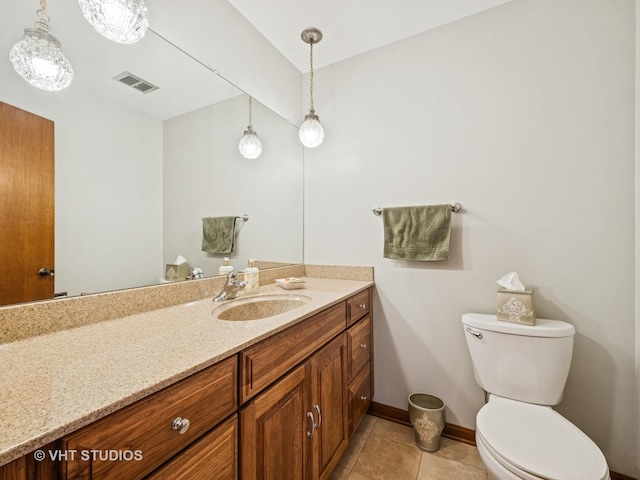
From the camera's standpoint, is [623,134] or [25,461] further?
[623,134]

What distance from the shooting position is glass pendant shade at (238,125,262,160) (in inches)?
65.7

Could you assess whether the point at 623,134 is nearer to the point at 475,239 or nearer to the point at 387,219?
the point at 475,239

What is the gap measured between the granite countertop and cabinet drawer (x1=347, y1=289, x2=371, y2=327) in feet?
1.43

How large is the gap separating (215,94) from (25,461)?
1.55 m

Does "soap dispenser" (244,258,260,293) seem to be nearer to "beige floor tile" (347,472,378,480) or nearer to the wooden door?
the wooden door

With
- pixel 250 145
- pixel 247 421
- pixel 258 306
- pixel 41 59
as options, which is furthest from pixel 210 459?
pixel 250 145

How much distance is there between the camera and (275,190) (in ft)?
6.32

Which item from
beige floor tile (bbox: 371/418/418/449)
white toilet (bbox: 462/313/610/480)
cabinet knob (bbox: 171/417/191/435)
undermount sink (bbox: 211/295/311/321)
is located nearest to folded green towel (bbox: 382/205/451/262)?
white toilet (bbox: 462/313/610/480)

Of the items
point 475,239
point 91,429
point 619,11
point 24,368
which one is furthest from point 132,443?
point 619,11

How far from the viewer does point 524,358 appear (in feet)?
4.07

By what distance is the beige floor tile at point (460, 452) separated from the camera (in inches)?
55.5

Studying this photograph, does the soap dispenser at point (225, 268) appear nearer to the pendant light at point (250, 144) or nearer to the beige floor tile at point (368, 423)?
the pendant light at point (250, 144)

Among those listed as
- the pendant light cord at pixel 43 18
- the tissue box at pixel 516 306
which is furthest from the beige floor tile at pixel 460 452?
the pendant light cord at pixel 43 18

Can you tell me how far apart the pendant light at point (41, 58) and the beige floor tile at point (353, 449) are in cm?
200
